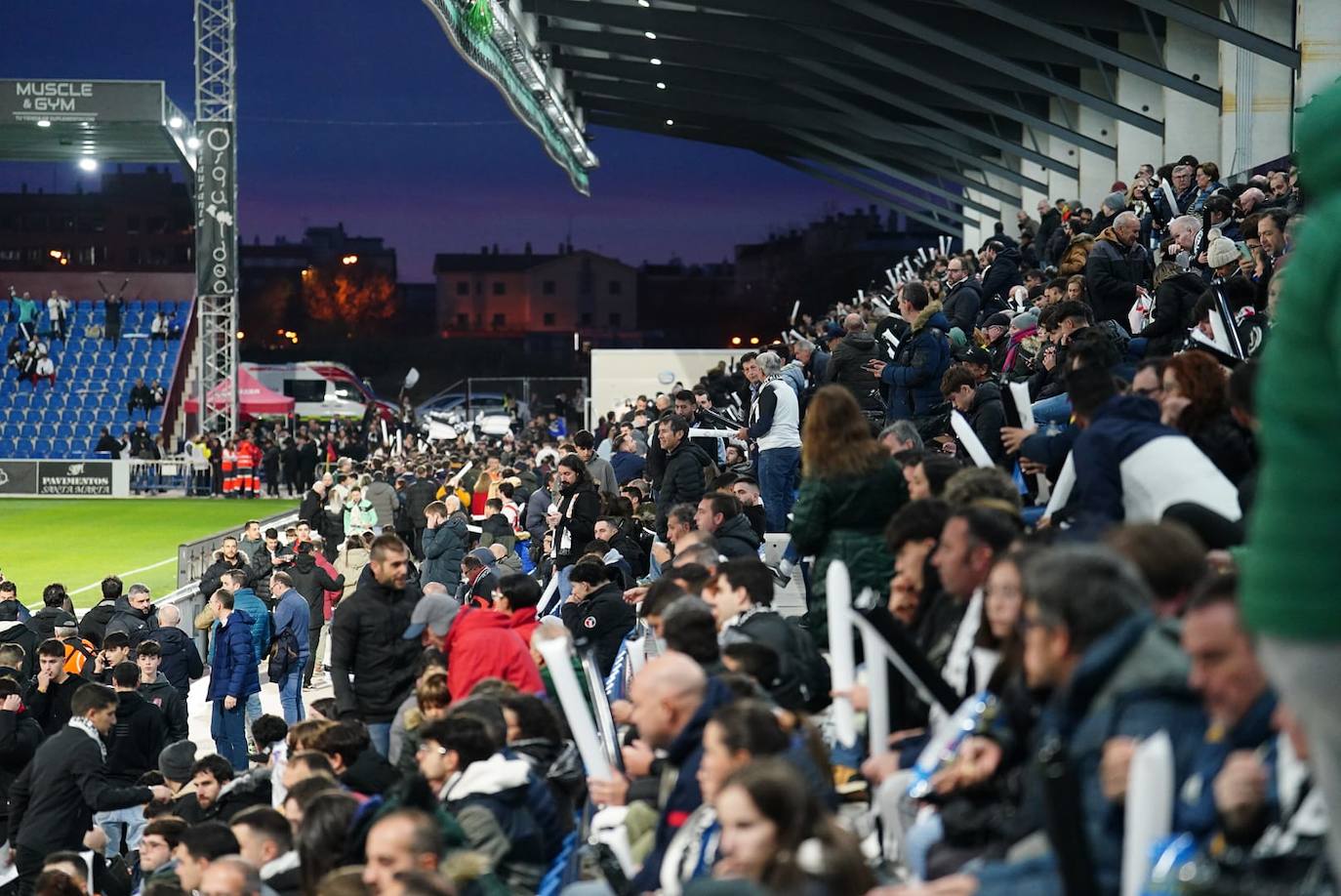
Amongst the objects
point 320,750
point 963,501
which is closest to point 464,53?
point 320,750

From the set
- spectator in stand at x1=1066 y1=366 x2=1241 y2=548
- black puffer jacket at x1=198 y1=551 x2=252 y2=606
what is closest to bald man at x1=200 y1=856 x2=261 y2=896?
spectator in stand at x1=1066 y1=366 x2=1241 y2=548

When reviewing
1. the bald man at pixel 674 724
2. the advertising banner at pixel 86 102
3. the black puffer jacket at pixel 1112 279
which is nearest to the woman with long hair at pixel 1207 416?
the bald man at pixel 674 724

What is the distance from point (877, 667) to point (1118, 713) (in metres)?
1.49

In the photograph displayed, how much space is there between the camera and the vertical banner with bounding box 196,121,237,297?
43.7 meters

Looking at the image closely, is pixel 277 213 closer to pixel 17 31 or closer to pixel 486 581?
pixel 17 31

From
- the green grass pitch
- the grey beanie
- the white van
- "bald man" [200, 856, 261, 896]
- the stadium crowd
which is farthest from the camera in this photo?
the white van

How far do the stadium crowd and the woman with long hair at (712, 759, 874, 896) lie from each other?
0.01 metres

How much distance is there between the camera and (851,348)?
1411 cm

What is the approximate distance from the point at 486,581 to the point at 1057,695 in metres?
9.77

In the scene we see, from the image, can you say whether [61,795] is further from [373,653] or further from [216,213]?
[216,213]

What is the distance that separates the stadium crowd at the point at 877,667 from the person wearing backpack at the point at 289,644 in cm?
77

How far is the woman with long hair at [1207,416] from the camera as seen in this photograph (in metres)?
6.53

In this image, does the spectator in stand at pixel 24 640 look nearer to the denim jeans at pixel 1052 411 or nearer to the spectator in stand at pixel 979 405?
the spectator in stand at pixel 979 405

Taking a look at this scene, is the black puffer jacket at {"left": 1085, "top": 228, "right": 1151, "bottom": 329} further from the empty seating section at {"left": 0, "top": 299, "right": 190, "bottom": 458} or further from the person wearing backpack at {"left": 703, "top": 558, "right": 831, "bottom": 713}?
the empty seating section at {"left": 0, "top": 299, "right": 190, "bottom": 458}
